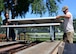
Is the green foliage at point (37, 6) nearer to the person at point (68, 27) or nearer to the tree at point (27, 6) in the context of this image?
the tree at point (27, 6)

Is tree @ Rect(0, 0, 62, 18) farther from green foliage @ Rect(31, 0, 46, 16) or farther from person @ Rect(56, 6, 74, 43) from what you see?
person @ Rect(56, 6, 74, 43)

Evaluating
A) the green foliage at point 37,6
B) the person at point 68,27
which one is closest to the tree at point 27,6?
the green foliage at point 37,6

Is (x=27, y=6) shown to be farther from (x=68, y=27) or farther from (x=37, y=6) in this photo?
(x=68, y=27)

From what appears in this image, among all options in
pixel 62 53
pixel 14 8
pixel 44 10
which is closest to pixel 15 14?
pixel 14 8

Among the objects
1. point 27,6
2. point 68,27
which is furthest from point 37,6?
point 68,27

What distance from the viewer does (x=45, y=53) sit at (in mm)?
3068

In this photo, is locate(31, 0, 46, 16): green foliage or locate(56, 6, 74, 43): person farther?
locate(31, 0, 46, 16): green foliage

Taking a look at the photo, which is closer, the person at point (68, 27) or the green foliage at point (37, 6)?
the person at point (68, 27)

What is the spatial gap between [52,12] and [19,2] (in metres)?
3.41

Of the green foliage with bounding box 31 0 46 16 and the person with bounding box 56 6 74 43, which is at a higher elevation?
the green foliage with bounding box 31 0 46 16

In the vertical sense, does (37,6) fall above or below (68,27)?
above

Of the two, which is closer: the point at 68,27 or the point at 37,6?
the point at 68,27

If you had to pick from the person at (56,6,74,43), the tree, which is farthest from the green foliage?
the person at (56,6,74,43)

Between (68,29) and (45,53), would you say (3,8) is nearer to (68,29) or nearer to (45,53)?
(68,29)
